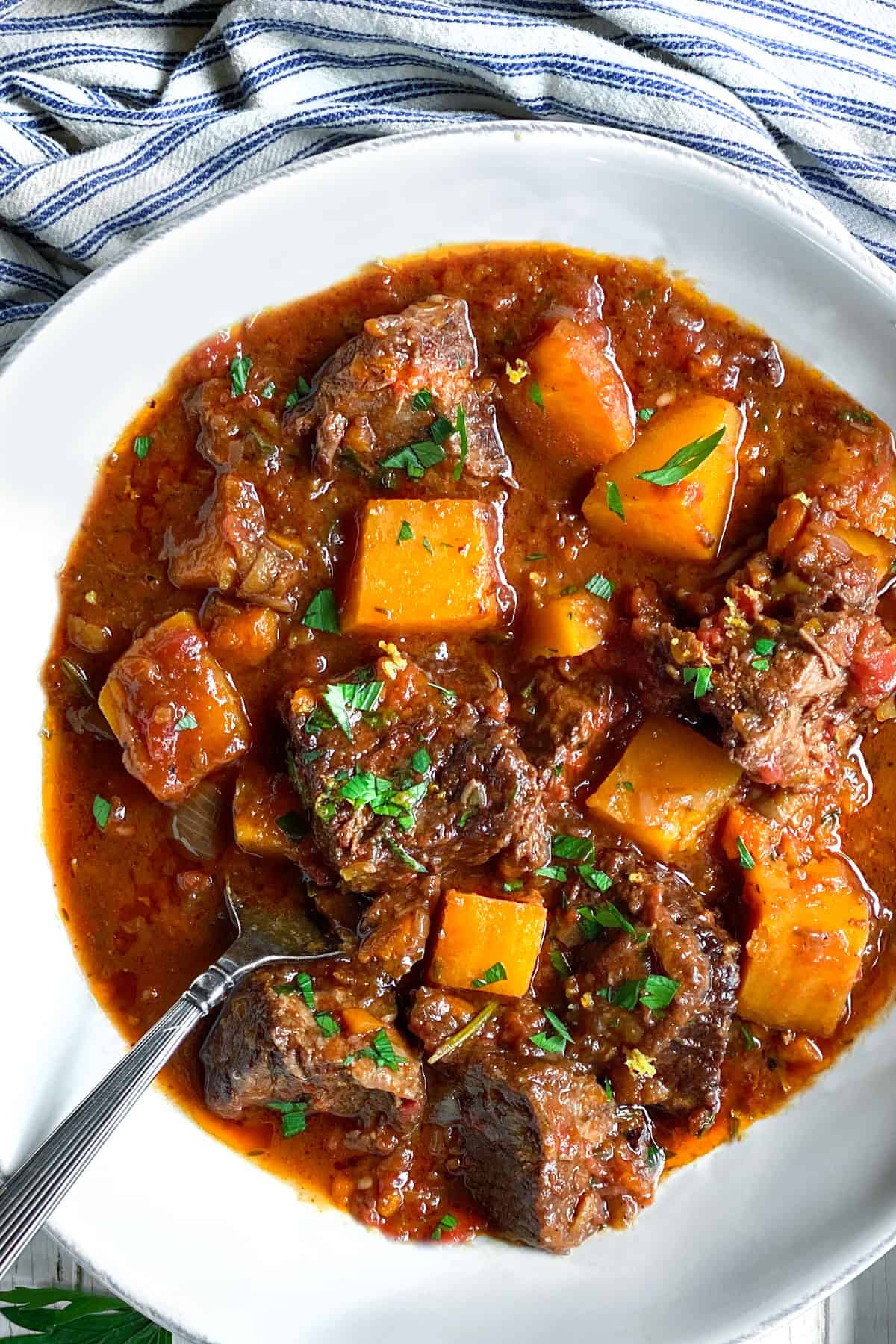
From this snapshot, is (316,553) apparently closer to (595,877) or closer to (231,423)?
(231,423)

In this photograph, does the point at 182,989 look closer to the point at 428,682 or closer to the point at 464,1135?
the point at 464,1135

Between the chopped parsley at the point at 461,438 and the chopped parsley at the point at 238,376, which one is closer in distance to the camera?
the chopped parsley at the point at 461,438

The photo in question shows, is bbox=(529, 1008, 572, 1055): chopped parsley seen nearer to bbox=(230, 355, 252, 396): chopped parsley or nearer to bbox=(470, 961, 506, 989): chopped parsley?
bbox=(470, 961, 506, 989): chopped parsley

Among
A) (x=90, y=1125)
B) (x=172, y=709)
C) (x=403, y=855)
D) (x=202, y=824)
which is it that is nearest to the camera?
(x=90, y=1125)

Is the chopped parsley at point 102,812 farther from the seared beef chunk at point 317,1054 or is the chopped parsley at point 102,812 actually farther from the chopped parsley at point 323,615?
the chopped parsley at point 323,615

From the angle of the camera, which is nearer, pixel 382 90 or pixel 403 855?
pixel 403 855

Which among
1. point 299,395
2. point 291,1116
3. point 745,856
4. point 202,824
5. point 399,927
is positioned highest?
point 299,395

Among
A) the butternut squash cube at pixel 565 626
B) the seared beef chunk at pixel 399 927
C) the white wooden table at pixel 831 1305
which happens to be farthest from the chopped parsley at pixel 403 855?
the white wooden table at pixel 831 1305

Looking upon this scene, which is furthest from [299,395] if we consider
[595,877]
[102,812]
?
[595,877]

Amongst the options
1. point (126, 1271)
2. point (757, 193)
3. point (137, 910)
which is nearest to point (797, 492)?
point (757, 193)
